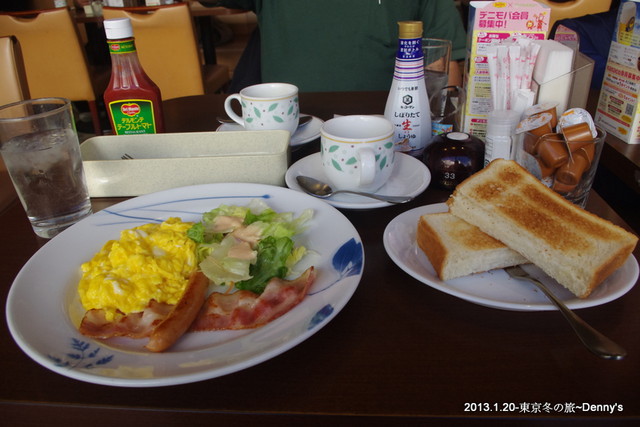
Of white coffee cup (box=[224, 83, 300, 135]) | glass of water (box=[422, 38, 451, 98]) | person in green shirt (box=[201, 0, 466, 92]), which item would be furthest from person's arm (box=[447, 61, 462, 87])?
white coffee cup (box=[224, 83, 300, 135])

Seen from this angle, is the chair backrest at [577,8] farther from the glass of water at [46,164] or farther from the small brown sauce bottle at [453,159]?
the glass of water at [46,164]

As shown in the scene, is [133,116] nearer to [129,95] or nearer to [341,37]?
[129,95]

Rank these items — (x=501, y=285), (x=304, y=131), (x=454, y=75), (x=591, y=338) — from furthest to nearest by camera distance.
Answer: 1. (x=454, y=75)
2. (x=304, y=131)
3. (x=501, y=285)
4. (x=591, y=338)

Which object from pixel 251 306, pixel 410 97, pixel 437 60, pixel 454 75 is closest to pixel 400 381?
pixel 251 306

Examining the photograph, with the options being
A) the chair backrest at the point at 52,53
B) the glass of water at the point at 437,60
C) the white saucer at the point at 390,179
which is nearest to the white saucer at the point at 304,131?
the white saucer at the point at 390,179

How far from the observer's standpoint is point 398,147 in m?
1.12

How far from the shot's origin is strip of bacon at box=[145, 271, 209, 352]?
0.57 meters

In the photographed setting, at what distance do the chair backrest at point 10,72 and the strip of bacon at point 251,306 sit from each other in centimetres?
140

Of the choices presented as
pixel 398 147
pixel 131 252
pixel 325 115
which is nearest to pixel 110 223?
pixel 131 252

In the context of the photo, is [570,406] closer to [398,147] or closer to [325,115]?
[398,147]

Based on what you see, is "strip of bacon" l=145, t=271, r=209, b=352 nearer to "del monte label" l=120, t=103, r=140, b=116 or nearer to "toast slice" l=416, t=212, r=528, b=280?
"toast slice" l=416, t=212, r=528, b=280

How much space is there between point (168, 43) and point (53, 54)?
970 millimetres

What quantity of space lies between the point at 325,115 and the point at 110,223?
772 mm

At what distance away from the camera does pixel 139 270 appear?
0.74 m
